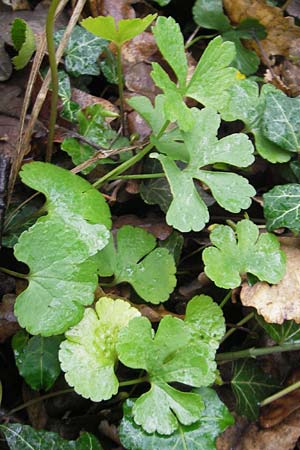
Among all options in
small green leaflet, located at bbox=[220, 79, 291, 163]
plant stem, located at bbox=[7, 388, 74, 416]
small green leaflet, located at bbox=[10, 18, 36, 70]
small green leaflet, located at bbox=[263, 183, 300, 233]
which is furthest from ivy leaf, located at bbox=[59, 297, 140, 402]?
small green leaflet, located at bbox=[10, 18, 36, 70]

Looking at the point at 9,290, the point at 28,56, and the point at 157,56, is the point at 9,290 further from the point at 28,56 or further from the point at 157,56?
the point at 157,56

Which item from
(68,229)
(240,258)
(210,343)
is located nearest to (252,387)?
(210,343)

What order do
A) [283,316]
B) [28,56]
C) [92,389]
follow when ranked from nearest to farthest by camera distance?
[92,389] → [283,316] → [28,56]

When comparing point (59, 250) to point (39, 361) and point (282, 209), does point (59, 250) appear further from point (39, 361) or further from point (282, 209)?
point (282, 209)

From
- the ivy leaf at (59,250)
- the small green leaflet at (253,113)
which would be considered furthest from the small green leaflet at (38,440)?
the small green leaflet at (253,113)

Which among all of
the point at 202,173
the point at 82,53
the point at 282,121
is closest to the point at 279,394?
the point at 202,173

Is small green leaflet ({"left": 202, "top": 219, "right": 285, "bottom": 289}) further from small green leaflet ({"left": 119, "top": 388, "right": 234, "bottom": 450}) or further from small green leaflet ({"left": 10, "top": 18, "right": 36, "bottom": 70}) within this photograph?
small green leaflet ({"left": 10, "top": 18, "right": 36, "bottom": 70})

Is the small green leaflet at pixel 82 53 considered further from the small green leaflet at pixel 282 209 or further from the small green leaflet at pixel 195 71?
the small green leaflet at pixel 282 209
